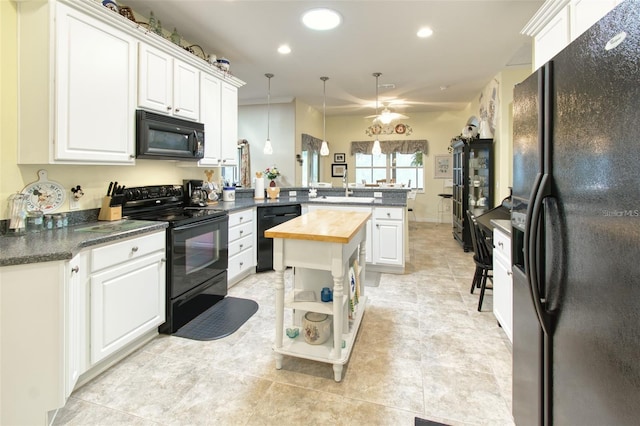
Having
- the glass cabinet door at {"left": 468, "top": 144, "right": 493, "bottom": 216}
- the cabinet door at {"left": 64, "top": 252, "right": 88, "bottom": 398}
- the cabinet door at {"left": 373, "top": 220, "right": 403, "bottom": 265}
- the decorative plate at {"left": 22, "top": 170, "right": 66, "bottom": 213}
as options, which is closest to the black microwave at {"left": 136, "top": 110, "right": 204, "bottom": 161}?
the decorative plate at {"left": 22, "top": 170, "right": 66, "bottom": 213}

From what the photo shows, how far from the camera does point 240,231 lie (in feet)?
12.1

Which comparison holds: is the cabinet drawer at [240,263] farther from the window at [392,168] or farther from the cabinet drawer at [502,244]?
the window at [392,168]

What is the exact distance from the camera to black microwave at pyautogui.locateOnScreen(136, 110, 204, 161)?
257 centimetres

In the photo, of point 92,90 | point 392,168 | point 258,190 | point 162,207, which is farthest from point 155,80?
point 392,168

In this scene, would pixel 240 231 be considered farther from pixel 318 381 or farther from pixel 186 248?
pixel 318 381

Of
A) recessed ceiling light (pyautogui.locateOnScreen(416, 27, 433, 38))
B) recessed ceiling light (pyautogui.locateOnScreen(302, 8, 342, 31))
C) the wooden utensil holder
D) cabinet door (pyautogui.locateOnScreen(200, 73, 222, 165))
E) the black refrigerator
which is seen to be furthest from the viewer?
recessed ceiling light (pyautogui.locateOnScreen(416, 27, 433, 38))

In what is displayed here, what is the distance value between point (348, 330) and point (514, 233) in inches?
52.1

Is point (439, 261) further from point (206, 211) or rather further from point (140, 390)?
point (140, 390)

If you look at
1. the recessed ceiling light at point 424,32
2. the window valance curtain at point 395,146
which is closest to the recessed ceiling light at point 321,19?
the recessed ceiling light at point 424,32

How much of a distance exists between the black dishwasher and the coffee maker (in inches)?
29.9

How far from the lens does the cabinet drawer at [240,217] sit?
351 centimetres

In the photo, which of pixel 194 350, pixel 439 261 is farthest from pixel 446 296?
pixel 194 350

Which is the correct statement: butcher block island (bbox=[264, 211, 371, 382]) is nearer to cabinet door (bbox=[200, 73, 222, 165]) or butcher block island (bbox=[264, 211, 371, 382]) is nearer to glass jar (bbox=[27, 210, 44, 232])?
glass jar (bbox=[27, 210, 44, 232])

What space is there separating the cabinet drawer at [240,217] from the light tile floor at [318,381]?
1054 mm
